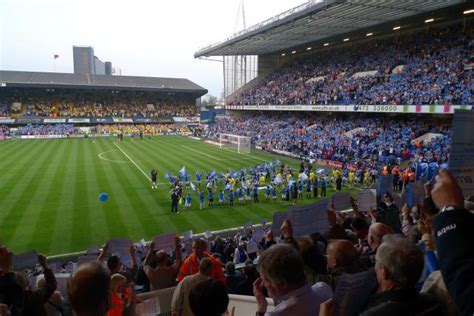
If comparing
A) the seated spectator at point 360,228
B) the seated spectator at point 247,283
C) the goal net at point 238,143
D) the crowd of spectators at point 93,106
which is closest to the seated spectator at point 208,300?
the seated spectator at point 247,283

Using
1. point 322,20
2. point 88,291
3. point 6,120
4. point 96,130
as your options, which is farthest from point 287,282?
point 6,120

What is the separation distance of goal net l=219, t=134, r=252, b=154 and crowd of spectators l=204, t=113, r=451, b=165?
90.8 inches

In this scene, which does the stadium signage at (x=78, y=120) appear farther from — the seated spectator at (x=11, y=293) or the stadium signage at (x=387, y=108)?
the seated spectator at (x=11, y=293)

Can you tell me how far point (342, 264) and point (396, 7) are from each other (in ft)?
114

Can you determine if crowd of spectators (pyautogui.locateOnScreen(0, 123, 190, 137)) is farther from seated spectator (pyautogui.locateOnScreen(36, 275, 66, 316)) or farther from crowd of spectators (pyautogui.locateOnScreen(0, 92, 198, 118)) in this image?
seated spectator (pyautogui.locateOnScreen(36, 275, 66, 316))

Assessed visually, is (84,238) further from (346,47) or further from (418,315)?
(346,47)

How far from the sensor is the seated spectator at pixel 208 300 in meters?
2.64

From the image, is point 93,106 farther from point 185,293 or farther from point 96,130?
point 185,293

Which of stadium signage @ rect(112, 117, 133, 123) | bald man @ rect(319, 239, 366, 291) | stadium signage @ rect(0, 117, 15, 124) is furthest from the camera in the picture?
stadium signage @ rect(112, 117, 133, 123)

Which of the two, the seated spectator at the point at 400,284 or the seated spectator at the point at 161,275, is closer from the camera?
the seated spectator at the point at 400,284

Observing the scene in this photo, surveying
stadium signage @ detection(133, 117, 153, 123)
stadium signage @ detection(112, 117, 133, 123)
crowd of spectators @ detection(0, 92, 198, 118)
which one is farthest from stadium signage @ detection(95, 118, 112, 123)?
stadium signage @ detection(133, 117, 153, 123)

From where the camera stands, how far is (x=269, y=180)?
26.2 metres

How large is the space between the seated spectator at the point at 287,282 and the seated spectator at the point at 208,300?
0.35 m

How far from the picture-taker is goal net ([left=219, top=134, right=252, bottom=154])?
4318 centimetres
